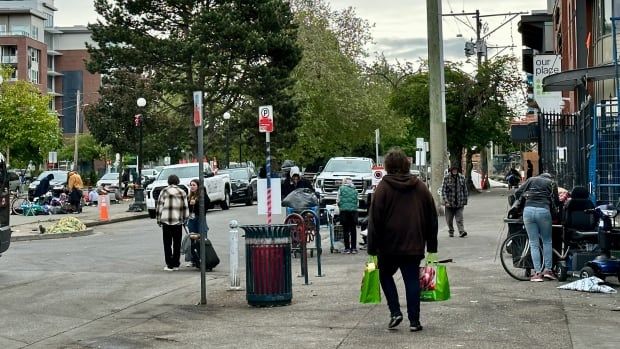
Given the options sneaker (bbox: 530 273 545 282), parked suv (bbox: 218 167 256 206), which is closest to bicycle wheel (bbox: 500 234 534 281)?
sneaker (bbox: 530 273 545 282)

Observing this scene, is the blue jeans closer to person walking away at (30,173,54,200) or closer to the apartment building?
person walking away at (30,173,54,200)

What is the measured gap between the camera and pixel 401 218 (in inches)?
382

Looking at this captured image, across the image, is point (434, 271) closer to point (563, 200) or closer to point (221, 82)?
point (563, 200)

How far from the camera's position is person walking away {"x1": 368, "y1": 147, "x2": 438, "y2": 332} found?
9672mm

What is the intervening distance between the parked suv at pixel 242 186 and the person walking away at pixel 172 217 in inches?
897

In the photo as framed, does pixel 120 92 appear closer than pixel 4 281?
No

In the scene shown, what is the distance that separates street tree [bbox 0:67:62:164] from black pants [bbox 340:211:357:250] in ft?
167

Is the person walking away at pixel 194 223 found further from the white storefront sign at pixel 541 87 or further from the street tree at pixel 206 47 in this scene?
the street tree at pixel 206 47

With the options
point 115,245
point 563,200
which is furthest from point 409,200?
point 115,245

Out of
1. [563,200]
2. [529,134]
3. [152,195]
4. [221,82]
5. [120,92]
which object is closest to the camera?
[563,200]

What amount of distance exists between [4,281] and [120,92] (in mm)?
43995

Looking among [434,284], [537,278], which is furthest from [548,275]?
[434,284]

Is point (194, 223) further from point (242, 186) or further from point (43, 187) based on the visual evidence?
point (242, 186)

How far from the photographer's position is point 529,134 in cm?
2208
